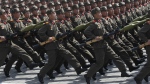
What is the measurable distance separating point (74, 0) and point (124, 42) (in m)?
4.22

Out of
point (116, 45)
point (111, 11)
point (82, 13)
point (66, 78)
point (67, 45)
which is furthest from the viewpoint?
point (82, 13)

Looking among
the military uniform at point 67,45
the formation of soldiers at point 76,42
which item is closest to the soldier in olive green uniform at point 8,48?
the formation of soldiers at point 76,42

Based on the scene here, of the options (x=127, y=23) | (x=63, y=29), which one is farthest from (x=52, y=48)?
(x=127, y=23)

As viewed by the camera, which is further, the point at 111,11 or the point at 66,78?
the point at 111,11

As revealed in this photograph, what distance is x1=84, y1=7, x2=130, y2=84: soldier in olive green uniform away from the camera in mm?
6902

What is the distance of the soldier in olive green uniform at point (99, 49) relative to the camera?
22.6ft

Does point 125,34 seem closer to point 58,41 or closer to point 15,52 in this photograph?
point 58,41

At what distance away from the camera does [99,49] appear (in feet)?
22.8

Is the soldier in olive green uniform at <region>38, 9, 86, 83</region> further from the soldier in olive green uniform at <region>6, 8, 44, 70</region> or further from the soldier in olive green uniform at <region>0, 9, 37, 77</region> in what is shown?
the soldier in olive green uniform at <region>6, 8, 44, 70</region>

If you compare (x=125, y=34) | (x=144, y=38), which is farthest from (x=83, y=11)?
(x=144, y=38)

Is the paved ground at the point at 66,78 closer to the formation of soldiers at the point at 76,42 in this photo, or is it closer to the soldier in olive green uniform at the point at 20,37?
the formation of soldiers at the point at 76,42

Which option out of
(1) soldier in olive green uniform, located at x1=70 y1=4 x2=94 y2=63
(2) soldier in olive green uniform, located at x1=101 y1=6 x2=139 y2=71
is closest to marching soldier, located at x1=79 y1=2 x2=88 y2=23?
(1) soldier in olive green uniform, located at x1=70 y1=4 x2=94 y2=63

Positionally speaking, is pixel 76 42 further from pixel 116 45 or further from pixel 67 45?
pixel 116 45

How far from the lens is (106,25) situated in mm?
7508
